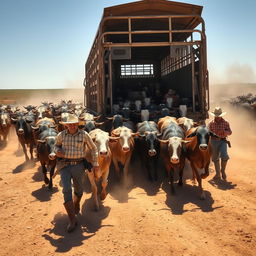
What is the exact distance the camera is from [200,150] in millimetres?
6949

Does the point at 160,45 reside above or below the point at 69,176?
above

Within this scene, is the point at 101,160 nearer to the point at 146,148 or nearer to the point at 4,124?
the point at 146,148

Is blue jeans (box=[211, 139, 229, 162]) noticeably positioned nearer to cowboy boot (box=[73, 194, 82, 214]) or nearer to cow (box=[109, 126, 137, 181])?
cow (box=[109, 126, 137, 181])

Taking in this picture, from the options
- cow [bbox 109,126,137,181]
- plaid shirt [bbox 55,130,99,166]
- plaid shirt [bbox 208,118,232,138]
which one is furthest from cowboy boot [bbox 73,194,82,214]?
plaid shirt [bbox 208,118,232,138]

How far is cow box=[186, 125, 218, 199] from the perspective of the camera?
6680 mm

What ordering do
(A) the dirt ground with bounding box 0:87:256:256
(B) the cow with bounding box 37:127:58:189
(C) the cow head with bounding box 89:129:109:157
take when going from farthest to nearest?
(B) the cow with bounding box 37:127:58:189 < (C) the cow head with bounding box 89:129:109:157 < (A) the dirt ground with bounding box 0:87:256:256

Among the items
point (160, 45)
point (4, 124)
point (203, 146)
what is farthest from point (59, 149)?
point (4, 124)

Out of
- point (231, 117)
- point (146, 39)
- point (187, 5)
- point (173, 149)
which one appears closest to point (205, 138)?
point (173, 149)

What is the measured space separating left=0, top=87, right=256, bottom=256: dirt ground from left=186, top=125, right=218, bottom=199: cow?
1.58 feet

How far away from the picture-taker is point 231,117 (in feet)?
68.6

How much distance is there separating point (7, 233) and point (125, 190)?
3.04 metres

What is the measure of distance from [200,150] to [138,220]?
243 cm

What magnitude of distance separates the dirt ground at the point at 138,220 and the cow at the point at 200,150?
0.48 metres

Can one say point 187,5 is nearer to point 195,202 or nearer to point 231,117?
point 195,202
